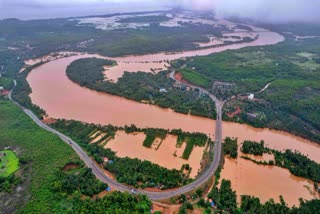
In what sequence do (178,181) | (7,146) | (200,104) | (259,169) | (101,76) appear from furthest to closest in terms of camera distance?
(101,76) < (200,104) < (7,146) < (259,169) < (178,181)

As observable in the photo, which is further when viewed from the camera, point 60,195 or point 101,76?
point 101,76

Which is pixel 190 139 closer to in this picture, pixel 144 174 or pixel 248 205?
pixel 144 174

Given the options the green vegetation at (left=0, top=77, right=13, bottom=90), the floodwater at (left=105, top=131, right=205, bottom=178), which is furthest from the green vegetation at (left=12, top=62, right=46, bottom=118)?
the floodwater at (left=105, top=131, right=205, bottom=178)

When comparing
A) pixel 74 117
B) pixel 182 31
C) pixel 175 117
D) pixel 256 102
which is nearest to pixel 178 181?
pixel 175 117

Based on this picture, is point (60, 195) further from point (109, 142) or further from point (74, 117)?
point (74, 117)

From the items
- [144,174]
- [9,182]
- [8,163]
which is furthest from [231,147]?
[8,163]

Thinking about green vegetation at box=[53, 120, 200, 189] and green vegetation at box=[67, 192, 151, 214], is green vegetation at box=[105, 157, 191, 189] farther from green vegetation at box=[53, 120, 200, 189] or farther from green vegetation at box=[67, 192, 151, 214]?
green vegetation at box=[67, 192, 151, 214]

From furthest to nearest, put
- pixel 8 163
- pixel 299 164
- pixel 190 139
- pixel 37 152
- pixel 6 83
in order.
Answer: pixel 6 83
pixel 190 139
pixel 37 152
pixel 299 164
pixel 8 163
